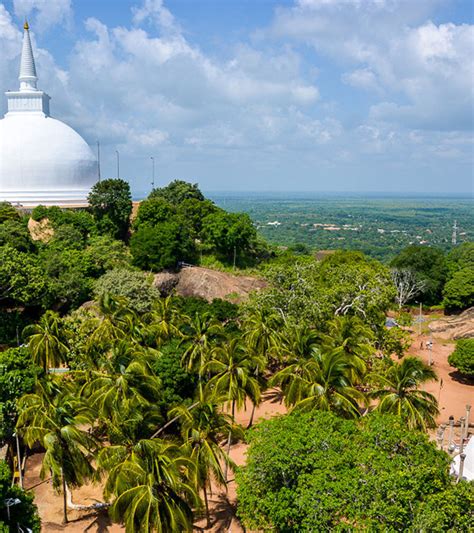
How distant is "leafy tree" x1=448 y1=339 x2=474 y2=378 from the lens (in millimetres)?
35344

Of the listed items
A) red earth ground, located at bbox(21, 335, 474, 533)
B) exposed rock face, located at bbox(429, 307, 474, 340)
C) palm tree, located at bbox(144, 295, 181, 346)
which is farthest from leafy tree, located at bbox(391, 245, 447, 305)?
palm tree, located at bbox(144, 295, 181, 346)

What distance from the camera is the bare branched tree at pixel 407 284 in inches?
2227

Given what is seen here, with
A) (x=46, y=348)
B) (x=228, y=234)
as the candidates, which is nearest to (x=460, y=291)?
(x=228, y=234)

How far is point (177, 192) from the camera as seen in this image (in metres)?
62.9

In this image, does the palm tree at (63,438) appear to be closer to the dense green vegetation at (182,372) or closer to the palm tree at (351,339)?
the dense green vegetation at (182,372)

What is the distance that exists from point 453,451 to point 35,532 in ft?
59.8

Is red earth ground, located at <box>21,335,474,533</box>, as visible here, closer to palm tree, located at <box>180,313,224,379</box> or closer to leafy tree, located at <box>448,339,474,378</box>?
palm tree, located at <box>180,313,224,379</box>

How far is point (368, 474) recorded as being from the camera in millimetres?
14523

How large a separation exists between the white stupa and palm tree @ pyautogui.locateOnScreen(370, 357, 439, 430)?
150 ft

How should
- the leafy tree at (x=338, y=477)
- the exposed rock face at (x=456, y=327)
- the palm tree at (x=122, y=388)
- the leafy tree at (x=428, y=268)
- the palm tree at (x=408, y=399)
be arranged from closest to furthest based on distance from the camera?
the leafy tree at (x=338, y=477), the palm tree at (x=408, y=399), the palm tree at (x=122, y=388), the exposed rock face at (x=456, y=327), the leafy tree at (x=428, y=268)

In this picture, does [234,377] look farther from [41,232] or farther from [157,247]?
[41,232]

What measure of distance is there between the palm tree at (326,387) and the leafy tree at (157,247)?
23.9 m

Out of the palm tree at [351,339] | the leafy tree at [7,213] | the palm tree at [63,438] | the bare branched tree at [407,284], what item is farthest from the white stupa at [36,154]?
the palm tree at [63,438]

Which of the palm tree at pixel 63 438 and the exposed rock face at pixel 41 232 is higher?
the exposed rock face at pixel 41 232
